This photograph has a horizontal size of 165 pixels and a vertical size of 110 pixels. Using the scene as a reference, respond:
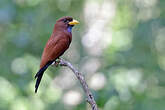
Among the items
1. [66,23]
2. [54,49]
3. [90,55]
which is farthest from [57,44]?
[90,55]

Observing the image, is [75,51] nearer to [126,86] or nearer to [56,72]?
[56,72]

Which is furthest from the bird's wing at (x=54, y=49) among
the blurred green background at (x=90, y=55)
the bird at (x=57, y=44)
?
the blurred green background at (x=90, y=55)

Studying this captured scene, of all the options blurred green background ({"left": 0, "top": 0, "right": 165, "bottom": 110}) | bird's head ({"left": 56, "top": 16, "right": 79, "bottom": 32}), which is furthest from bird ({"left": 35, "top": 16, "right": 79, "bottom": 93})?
blurred green background ({"left": 0, "top": 0, "right": 165, "bottom": 110})

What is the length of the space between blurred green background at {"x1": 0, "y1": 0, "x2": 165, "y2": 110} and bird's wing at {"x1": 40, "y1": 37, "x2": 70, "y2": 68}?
107cm

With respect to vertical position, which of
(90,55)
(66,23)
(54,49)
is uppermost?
(66,23)

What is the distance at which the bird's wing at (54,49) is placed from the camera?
469cm

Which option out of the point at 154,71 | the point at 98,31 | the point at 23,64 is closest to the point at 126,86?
the point at 154,71

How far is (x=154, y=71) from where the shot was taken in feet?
24.6

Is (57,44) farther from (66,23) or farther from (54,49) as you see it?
(66,23)

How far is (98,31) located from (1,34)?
1.88 m

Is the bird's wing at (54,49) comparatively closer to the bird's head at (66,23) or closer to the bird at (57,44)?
the bird at (57,44)

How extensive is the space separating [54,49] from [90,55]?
9.31 ft

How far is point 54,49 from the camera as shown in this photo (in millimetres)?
4840

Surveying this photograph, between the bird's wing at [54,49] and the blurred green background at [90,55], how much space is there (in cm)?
107
